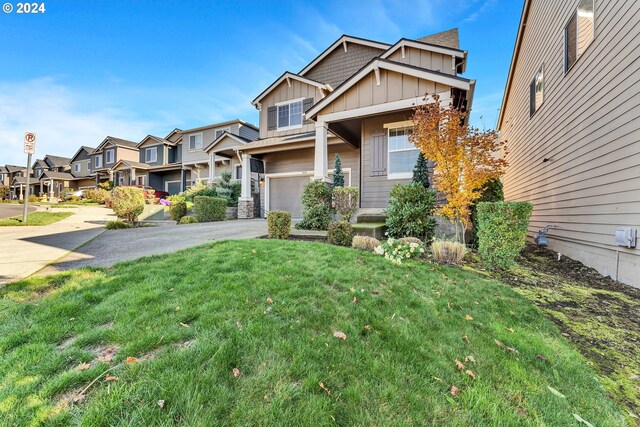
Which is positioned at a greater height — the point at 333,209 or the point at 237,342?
the point at 333,209

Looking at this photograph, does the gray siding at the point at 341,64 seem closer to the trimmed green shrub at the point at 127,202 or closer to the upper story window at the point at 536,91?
the upper story window at the point at 536,91

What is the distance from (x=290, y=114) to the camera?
13.8 meters

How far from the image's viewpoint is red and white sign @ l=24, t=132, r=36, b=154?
8.88 m

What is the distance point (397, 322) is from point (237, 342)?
5.02 feet

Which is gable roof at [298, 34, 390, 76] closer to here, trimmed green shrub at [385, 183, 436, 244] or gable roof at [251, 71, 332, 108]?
gable roof at [251, 71, 332, 108]

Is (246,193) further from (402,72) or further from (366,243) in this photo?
(366,243)

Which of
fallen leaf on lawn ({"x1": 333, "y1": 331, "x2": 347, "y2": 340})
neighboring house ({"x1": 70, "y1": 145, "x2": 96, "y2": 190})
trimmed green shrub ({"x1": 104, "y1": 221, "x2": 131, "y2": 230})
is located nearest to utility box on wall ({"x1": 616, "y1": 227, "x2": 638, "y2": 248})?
fallen leaf on lawn ({"x1": 333, "y1": 331, "x2": 347, "y2": 340})

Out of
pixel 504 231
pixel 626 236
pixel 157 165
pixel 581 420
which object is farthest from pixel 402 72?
pixel 157 165

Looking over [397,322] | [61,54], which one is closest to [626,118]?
[397,322]

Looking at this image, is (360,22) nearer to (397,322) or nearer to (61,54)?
(61,54)

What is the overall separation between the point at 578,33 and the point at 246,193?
477 inches

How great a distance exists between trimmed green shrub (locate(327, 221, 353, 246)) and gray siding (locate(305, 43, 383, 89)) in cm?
988

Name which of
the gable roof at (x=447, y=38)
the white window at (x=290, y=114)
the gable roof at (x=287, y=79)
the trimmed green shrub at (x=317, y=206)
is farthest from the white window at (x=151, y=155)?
the gable roof at (x=447, y=38)

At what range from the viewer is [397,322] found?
2.59 metres
